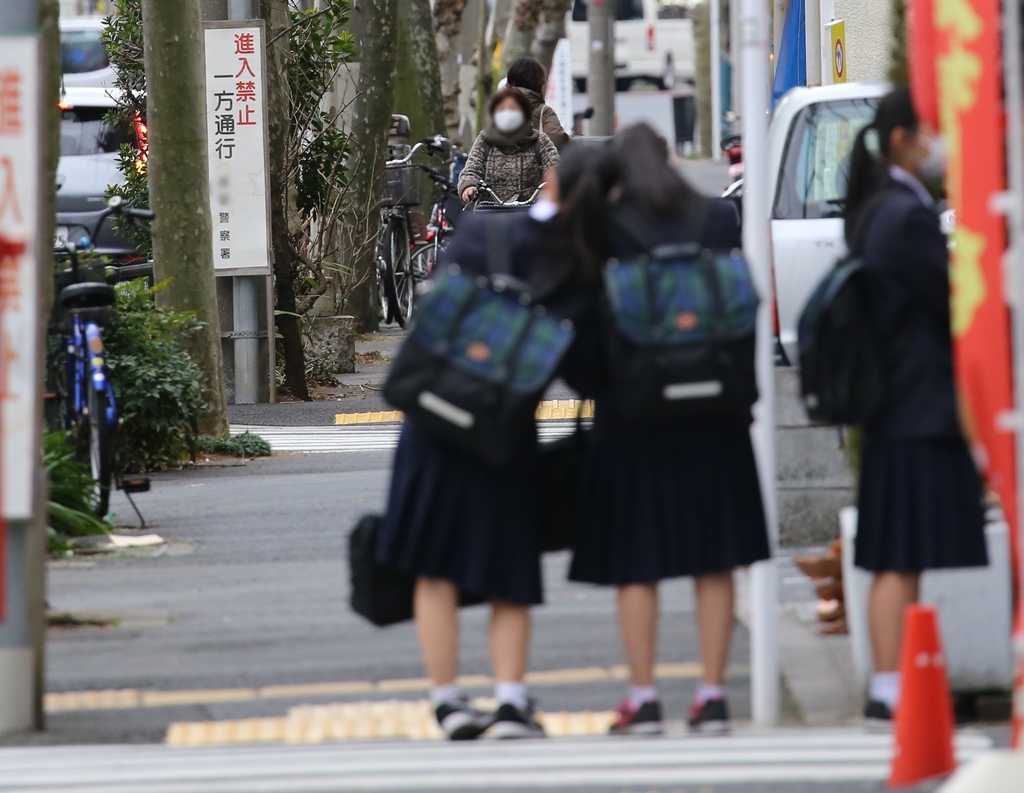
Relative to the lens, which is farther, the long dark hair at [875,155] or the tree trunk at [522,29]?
the tree trunk at [522,29]

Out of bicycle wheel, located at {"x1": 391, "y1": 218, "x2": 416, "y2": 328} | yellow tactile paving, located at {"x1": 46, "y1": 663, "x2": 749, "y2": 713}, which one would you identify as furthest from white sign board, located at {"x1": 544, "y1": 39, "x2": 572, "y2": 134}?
Answer: yellow tactile paving, located at {"x1": 46, "y1": 663, "x2": 749, "y2": 713}

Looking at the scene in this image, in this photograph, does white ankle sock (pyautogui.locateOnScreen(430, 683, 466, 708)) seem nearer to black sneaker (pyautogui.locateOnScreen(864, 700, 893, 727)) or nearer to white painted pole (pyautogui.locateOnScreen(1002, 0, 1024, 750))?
black sneaker (pyautogui.locateOnScreen(864, 700, 893, 727))

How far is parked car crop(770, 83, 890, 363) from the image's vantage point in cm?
984

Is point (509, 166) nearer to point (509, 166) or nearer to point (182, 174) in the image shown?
point (509, 166)

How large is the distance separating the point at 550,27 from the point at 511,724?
81.2 ft

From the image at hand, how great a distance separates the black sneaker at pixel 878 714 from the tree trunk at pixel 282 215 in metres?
9.32

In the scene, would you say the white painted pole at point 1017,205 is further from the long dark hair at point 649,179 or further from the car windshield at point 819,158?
the car windshield at point 819,158

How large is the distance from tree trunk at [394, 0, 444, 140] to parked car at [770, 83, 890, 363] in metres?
12.9

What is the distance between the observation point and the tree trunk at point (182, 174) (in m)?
11.6

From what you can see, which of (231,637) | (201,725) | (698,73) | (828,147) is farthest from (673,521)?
(698,73)

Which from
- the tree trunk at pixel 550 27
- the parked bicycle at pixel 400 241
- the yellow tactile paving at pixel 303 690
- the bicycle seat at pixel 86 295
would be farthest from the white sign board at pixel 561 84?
the yellow tactile paving at pixel 303 690

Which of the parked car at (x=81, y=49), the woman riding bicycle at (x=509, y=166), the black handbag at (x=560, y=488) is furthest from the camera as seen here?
the parked car at (x=81, y=49)

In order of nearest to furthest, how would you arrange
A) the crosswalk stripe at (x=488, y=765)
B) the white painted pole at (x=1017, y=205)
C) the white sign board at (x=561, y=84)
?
1. the white painted pole at (x=1017, y=205)
2. the crosswalk stripe at (x=488, y=765)
3. the white sign board at (x=561, y=84)

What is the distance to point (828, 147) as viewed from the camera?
10.2 m
